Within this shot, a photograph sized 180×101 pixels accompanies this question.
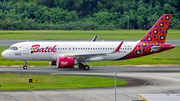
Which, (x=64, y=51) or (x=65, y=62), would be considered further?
(x=64, y=51)

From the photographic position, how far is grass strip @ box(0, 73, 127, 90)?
32.1 metres

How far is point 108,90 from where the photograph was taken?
3092cm

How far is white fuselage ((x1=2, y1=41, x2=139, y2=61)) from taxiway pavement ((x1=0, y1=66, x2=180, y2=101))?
1790 mm

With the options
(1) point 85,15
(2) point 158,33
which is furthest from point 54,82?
(1) point 85,15

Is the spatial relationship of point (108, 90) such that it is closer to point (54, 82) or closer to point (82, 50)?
point (54, 82)

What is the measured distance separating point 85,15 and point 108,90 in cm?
10904

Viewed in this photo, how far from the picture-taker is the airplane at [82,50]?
4466 centimetres

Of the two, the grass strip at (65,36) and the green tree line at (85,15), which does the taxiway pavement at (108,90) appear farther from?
the green tree line at (85,15)

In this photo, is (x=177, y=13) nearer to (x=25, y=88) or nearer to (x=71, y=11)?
(x=71, y=11)

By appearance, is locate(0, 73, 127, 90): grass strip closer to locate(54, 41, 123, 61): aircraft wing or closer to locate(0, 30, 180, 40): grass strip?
locate(54, 41, 123, 61): aircraft wing

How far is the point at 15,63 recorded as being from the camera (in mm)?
50375

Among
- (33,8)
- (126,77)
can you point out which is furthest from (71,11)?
(126,77)

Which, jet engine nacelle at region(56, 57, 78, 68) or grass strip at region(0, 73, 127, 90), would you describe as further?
jet engine nacelle at region(56, 57, 78, 68)

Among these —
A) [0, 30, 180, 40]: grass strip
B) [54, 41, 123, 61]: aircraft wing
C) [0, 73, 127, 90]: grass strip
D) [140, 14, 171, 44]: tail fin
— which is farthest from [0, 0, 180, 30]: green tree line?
[0, 73, 127, 90]: grass strip
